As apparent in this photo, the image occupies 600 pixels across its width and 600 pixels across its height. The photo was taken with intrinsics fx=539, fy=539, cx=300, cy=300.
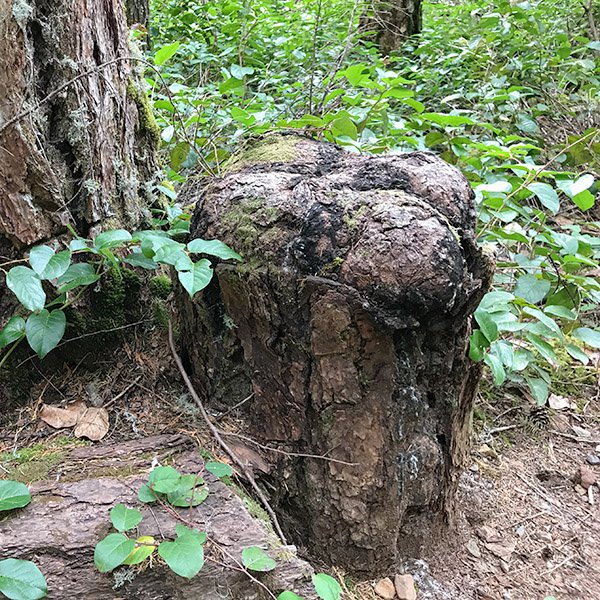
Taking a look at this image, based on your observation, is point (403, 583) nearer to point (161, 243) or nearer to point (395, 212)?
point (395, 212)

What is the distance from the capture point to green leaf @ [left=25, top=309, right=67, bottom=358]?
1.45 m

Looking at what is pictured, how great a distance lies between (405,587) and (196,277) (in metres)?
1.09

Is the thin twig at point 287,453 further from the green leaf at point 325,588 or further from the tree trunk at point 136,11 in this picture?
the tree trunk at point 136,11

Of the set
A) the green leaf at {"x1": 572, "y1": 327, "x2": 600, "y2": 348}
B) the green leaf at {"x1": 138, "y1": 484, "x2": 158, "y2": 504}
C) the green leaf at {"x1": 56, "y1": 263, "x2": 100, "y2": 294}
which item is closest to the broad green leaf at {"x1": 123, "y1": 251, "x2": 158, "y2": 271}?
the green leaf at {"x1": 56, "y1": 263, "x2": 100, "y2": 294}

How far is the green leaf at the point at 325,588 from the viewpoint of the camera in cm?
116

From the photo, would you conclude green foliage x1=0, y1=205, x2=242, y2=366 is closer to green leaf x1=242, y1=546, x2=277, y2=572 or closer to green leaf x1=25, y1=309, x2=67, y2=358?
green leaf x1=25, y1=309, x2=67, y2=358

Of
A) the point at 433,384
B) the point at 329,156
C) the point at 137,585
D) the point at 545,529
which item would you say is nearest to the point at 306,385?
the point at 433,384

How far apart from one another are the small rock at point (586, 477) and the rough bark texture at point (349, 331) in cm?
83

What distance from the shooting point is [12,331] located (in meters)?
1.50

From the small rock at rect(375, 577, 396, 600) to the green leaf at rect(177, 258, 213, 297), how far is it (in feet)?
3.35

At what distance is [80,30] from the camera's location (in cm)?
160

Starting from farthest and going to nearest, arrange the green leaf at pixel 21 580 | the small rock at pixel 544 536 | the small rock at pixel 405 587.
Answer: the small rock at pixel 544 536, the small rock at pixel 405 587, the green leaf at pixel 21 580

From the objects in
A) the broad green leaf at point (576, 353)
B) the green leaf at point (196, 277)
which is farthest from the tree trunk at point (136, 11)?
the broad green leaf at point (576, 353)

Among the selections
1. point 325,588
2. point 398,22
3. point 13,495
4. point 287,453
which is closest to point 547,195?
point 287,453
